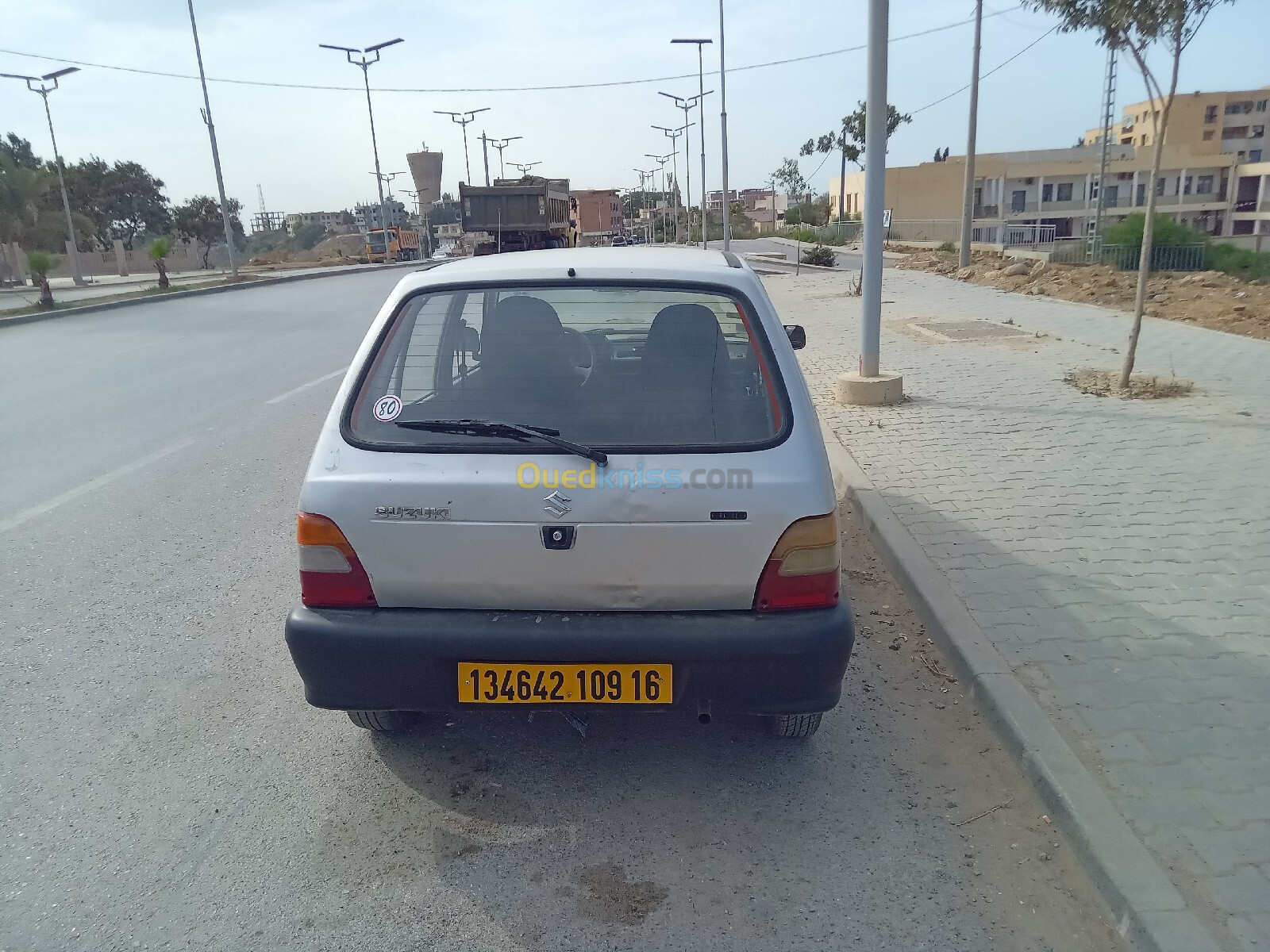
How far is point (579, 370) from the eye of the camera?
2.99m

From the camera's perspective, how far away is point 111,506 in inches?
238

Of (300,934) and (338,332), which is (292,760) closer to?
(300,934)

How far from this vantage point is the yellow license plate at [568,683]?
2754 millimetres

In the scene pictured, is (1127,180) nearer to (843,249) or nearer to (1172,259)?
(843,249)

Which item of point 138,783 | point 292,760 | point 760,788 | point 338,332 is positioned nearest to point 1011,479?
point 760,788

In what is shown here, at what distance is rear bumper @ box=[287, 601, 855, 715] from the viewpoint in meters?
2.72

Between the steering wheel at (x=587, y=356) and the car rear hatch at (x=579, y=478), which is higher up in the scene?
the steering wheel at (x=587, y=356)

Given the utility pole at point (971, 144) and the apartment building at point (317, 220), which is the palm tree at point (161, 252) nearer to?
the utility pole at point (971, 144)

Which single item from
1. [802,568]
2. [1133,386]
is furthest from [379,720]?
[1133,386]

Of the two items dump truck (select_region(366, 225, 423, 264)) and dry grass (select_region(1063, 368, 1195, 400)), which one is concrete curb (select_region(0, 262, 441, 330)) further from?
dump truck (select_region(366, 225, 423, 264))

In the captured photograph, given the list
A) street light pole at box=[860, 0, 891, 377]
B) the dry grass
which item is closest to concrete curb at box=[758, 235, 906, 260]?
the dry grass

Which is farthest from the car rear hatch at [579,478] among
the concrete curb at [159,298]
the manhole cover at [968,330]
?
the concrete curb at [159,298]

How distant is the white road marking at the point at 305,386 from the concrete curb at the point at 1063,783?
7.21 meters

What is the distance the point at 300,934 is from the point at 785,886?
4.23 ft
